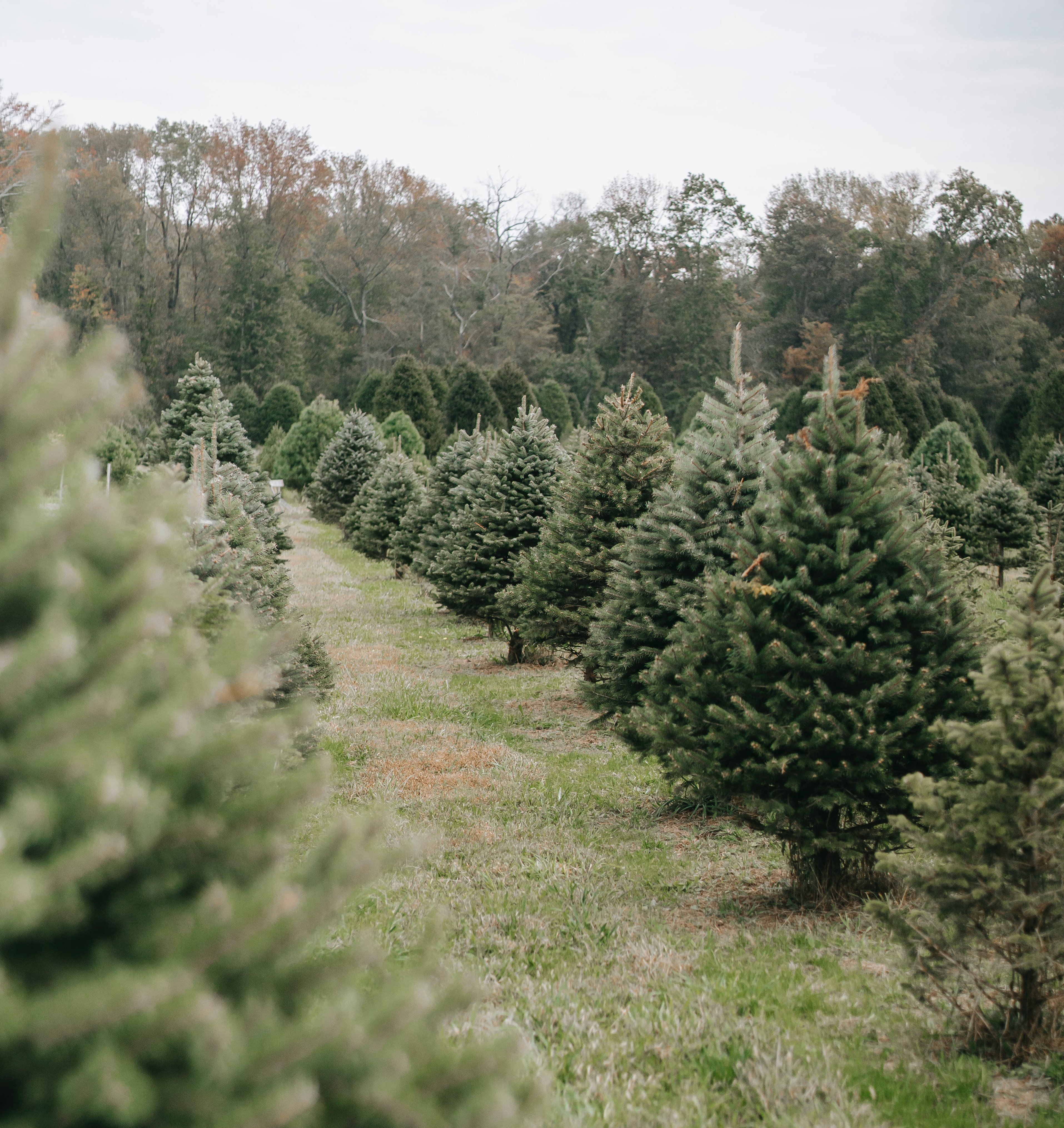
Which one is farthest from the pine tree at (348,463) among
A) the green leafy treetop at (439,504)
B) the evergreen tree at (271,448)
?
the green leafy treetop at (439,504)

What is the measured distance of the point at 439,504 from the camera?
18906 millimetres

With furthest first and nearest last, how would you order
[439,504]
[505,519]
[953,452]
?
[953,452] < [439,504] < [505,519]

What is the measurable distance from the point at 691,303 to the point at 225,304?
80.5ft

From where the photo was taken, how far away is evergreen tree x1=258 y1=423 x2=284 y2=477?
39812 millimetres

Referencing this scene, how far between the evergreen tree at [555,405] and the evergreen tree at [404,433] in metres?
10.2

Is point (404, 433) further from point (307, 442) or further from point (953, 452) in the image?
point (953, 452)

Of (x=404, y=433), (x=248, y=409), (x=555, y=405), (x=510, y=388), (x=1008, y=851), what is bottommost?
(x=1008, y=851)

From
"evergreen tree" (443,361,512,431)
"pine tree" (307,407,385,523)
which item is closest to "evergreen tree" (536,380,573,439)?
"evergreen tree" (443,361,512,431)

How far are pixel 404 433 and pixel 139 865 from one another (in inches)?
1386

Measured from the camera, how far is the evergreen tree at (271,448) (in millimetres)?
39812

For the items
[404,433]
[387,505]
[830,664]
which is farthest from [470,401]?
[830,664]

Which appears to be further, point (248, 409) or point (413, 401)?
point (248, 409)

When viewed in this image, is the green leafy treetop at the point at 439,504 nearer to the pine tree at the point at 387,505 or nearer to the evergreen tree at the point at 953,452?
the pine tree at the point at 387,505

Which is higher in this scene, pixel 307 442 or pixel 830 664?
pixel 307 442
